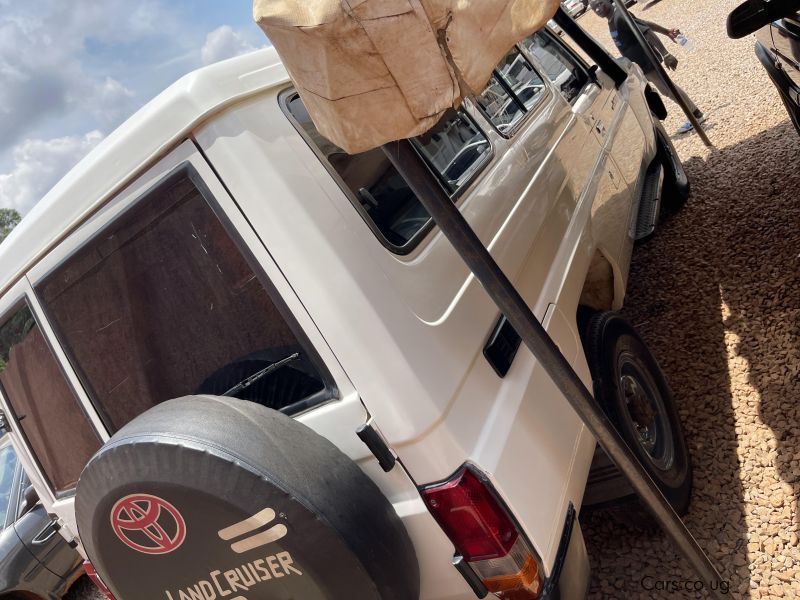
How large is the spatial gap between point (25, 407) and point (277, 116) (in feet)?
4.72

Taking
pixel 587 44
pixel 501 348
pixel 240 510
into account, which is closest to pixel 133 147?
pixel 240 510

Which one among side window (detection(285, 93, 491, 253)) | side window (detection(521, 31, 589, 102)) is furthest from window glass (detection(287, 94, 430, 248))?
side window (detection(521, 31, 589, 102))

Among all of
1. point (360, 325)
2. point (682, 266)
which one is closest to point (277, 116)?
point (360, 325)

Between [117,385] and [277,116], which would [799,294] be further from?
[117,385]

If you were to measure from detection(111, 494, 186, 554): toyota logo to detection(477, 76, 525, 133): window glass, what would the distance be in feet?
6.33

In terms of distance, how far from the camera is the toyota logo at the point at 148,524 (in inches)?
69.9

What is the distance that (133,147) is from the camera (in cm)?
187

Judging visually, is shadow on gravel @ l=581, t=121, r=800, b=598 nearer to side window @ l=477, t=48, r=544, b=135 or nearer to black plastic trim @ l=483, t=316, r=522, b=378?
black plastic trim @ l=483, t=316, r=522, b=378

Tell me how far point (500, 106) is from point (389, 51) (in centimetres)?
187

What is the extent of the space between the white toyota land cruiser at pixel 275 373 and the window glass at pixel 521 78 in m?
1.30

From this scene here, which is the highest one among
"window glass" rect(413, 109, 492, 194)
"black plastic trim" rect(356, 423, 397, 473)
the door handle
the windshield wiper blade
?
"window glass" rect(413, 109, 492, 194)

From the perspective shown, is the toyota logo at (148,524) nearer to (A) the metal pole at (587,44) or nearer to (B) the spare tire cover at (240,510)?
(B) the spare tire cover at (240,510)

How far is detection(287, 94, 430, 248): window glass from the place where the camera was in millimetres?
2018

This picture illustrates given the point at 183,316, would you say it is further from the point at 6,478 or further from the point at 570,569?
the point at 6,478
